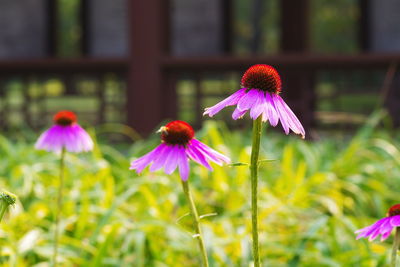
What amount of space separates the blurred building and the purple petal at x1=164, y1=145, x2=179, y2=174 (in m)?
3.48

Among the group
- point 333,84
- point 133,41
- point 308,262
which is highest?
point 133,41

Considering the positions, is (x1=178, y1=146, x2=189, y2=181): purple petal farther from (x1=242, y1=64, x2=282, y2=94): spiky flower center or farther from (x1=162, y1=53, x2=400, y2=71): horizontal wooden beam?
(x1=162, y1=53, x2=400, y2=71): horizontal wooden beam

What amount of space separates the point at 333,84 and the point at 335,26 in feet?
47.1

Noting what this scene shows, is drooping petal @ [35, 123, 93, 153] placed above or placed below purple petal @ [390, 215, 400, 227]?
above

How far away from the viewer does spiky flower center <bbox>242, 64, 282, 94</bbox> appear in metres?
1.26

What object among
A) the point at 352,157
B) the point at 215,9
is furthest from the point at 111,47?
the point at 352,157

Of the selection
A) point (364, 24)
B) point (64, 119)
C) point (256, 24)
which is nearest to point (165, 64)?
point (364, 24)

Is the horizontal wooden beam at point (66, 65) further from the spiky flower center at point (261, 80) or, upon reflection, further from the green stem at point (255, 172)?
the green stem at point (255, 172)

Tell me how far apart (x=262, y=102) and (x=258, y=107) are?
0.11 feet

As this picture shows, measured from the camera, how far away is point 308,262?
9.16ft

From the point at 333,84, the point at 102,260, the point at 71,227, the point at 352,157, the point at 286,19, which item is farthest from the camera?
the point at 286,19

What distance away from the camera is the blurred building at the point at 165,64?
6.78 meters

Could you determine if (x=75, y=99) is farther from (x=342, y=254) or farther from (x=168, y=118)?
(x=342, y=254)

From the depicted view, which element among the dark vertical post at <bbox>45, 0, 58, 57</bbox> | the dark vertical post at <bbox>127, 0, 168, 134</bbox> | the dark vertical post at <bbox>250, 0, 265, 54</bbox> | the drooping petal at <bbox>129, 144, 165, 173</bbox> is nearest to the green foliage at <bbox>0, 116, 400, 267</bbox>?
the drooping petal at <bbox>129, 144, 165, 173</bbox>
